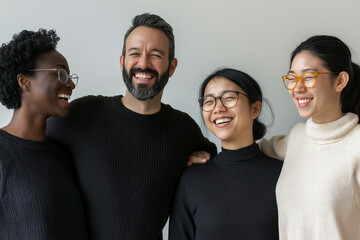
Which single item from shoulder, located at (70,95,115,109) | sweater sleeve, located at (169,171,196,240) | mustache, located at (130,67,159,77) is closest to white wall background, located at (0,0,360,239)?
shoulder, located at (70,95,115,109)

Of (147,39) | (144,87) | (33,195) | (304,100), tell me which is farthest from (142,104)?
(304,100)

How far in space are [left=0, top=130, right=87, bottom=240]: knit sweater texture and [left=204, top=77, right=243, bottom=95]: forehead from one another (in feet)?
2.49

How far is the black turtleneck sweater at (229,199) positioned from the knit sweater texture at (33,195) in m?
0.49

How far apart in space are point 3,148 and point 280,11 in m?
1.66

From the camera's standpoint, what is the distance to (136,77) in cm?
175

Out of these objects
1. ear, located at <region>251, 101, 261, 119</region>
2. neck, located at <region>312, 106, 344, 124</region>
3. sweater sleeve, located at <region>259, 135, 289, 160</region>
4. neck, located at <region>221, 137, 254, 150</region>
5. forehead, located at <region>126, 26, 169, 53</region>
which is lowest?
sweater sleeve, located at <region>259, 135, 289, 160</region>

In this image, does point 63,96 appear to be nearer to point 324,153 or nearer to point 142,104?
point 142,104

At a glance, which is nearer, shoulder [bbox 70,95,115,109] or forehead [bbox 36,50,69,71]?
forehead [bbox 36,50,69,71]

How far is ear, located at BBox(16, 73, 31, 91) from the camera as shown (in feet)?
5.00

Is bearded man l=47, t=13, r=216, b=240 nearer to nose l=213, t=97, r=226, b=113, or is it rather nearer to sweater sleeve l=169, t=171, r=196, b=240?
sweater sleeve l=169, t=171, r=196, b=240

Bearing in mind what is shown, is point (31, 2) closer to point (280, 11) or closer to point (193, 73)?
point (193, 73)

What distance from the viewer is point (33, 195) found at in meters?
1.44

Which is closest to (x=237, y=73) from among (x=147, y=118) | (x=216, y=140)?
(x=147, y=118)

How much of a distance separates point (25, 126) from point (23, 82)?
0.60 feet
